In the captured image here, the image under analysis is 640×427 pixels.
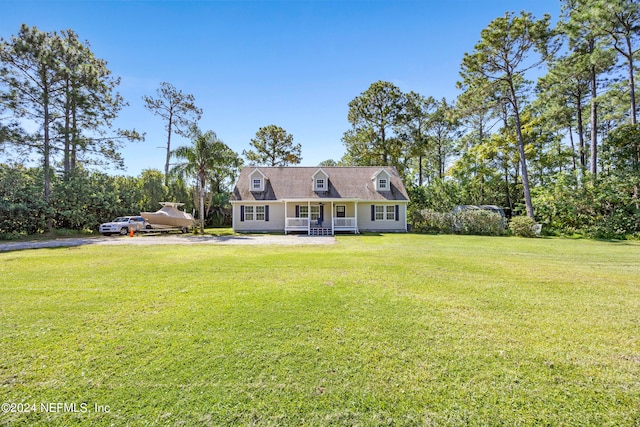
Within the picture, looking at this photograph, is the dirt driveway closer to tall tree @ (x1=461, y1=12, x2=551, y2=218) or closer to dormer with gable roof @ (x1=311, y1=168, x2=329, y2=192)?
dormer with gable roof @ (x1=311, y1=168, x2=329, y2=192)

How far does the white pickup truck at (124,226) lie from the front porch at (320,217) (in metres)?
9.71

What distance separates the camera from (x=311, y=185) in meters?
22.0

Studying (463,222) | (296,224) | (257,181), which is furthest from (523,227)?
(257,181)

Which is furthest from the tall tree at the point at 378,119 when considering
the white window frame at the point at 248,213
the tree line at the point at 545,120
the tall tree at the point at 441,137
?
the white window frame at the point at 248,213

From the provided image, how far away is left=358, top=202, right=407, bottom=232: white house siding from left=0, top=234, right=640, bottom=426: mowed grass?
14231 mm

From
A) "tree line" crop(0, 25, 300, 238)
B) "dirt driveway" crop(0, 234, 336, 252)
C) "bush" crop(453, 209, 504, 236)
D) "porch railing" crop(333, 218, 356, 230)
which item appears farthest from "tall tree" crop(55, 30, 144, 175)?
"bush" crop(453, 209, 504, 236)

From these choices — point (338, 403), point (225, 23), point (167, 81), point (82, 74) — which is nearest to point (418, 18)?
point (225, 23)

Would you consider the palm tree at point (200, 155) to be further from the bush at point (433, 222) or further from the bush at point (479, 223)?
the bush at point (479, 223)

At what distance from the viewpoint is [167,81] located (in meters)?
26.7

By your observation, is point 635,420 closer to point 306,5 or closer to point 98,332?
point 98,332

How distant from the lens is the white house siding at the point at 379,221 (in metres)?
20.8

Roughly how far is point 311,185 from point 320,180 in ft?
3.17

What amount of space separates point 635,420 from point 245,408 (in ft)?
10.5

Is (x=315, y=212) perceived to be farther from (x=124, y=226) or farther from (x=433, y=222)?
(x=124, y=226)
